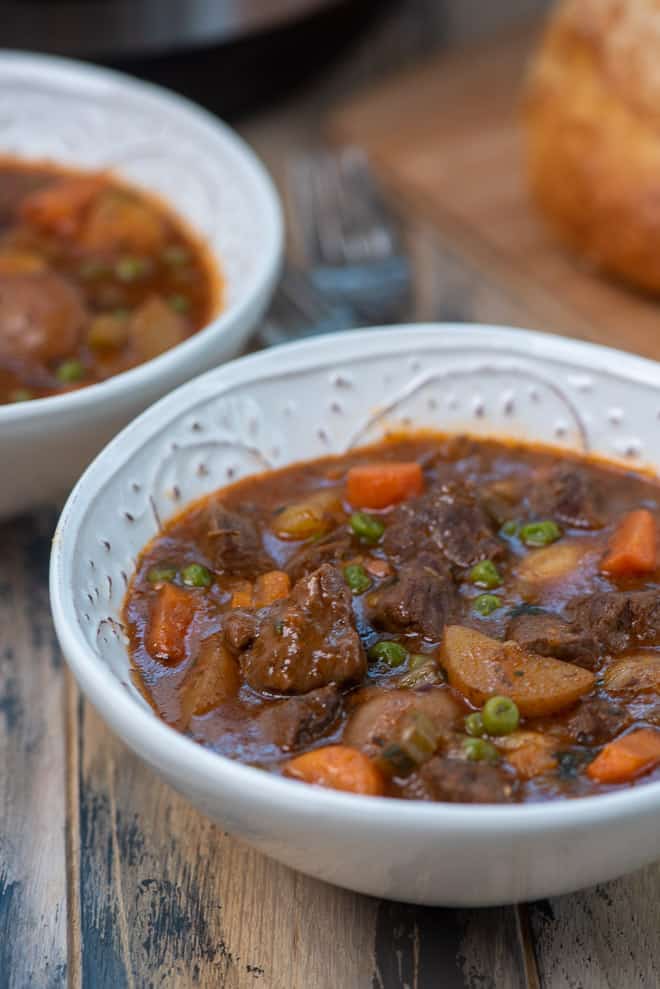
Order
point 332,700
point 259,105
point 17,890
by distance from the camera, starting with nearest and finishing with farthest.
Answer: point 332,700 < point 17,890 < point 259,105

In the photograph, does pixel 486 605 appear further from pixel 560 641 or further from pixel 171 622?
pixel 171 622

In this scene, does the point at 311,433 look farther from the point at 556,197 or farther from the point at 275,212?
the point at 556,197

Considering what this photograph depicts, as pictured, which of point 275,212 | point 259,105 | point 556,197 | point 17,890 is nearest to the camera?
point 17,890

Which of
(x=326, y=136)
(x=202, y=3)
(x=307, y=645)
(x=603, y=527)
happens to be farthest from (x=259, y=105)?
(x=307, y=645)

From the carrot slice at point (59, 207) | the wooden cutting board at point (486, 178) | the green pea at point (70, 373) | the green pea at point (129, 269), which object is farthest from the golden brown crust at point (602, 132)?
the green pea at point (70, 373)

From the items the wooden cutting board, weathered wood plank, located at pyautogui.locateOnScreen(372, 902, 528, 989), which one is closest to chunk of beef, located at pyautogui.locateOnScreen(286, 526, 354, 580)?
weathered wood plank, located at pyautogui.locateOnScreen(372, 902, 528, 989)

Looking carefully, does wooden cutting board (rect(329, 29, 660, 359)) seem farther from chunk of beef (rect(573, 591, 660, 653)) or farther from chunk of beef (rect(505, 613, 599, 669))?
chunk of beef (rect(505, 613, 599, 669))

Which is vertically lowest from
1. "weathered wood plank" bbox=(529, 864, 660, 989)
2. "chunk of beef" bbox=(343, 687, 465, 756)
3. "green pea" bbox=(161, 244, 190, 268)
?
"green pea" bbox=(161, 244, 190, 268)
